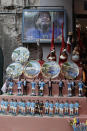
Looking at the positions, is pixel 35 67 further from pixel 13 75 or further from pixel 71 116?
pixel 71 116

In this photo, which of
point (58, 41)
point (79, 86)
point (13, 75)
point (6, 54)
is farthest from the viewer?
point (6, 54)

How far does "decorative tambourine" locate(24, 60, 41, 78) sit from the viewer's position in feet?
13.6

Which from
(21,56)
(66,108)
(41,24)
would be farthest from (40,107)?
(41,24)

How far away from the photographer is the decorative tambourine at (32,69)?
4141 millimetres

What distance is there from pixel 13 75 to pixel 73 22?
10.9 ft

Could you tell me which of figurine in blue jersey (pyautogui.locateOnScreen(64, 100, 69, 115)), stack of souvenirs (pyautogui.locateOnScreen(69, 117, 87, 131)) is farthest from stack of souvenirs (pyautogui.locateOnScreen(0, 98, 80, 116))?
stack of souvenirs (pyautogui.locateOnScreen(69, 117, 87, 131))

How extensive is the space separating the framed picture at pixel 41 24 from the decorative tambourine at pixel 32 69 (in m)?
2.54

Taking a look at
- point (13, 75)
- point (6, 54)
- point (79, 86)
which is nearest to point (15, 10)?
point (6, 54)

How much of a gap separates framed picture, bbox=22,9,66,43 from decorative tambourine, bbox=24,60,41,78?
2.54m

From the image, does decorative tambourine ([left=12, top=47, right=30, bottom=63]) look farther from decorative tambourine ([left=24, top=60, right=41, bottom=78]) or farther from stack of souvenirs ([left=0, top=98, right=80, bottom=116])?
stack of souvenirs ([left=0, top=98, right=80, bottom=116])

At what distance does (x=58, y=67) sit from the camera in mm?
4086

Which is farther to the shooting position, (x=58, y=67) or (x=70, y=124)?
(x=58, y=67)

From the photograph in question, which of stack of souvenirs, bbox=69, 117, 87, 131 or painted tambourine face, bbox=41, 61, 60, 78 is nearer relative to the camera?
stack of souvenirs, bbox=69, 117, 87, 131

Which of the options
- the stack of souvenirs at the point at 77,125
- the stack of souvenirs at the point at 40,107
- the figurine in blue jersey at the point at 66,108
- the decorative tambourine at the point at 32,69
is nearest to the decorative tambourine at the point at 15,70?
the decorative tambourine at the point at 32,69
